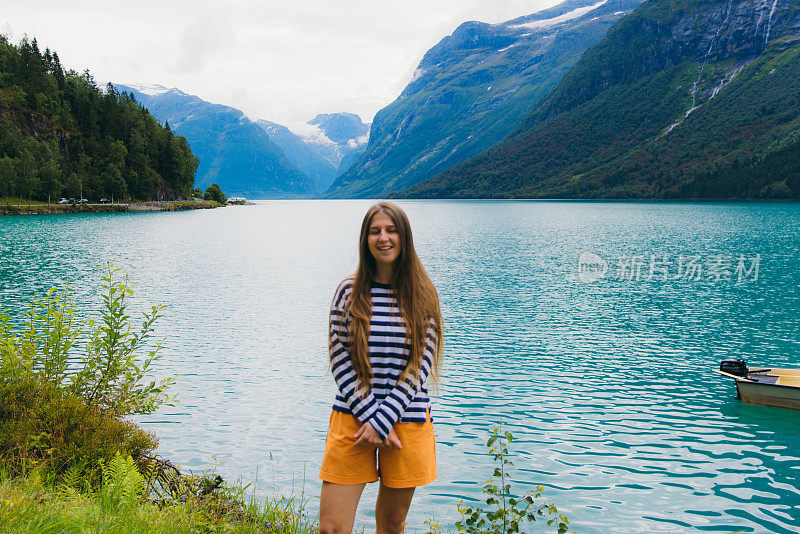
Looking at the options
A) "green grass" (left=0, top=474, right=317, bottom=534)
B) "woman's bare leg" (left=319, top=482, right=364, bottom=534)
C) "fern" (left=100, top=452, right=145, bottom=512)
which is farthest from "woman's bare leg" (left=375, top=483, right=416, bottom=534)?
"fern" (left=100, top=452, right=145, bottom=512)

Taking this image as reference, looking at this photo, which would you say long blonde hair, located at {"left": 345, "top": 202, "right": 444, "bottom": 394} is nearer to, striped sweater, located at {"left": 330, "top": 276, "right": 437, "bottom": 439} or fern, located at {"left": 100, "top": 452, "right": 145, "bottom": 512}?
striped sweater, located at {"left": 330, "top": 276, "right": 437, "bottom": 439}

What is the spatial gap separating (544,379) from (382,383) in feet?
44.2

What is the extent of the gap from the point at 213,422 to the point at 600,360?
42.6 ft

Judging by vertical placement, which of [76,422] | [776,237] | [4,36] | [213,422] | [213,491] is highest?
[4,36]

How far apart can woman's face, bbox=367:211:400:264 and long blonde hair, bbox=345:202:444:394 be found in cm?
4

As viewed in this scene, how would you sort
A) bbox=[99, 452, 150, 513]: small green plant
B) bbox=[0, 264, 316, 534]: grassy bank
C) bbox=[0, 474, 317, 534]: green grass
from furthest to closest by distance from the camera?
bbox=[99, 452, 150, 513]: small green plant
bbox=[0, 264, 316, 534]: grassy bank
bbox=[0, 474, 317, 534]: green grass

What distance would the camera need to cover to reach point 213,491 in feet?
25.0

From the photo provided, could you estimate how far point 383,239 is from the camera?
481cm

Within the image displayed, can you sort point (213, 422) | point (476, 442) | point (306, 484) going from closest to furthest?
point (306, 484) < point (476, 442) < point (213, 422)

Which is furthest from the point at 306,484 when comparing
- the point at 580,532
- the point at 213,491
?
the point at 580,532

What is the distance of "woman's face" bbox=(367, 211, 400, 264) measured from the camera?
190 inches

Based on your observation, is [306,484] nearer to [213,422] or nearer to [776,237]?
[213,422]

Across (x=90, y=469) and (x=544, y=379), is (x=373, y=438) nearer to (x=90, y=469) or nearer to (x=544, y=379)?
(x=90, y=469)

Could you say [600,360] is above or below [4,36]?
below
